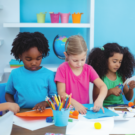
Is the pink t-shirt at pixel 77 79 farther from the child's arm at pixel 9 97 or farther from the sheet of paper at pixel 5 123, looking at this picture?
the sheet of paper at pixel 5 123

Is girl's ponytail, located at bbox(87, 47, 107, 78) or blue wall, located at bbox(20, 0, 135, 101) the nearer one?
girl's ponytail, located at bbox(87, 47, 107, 78)

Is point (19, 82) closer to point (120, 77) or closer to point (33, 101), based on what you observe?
point (33, 101)

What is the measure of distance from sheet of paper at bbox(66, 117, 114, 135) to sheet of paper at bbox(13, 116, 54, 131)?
0.11m

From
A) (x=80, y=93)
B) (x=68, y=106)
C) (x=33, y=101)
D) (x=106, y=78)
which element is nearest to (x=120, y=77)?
(x=106, y=78)

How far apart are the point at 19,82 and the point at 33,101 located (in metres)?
0.14

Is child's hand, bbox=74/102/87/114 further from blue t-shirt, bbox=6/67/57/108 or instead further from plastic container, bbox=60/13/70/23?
plastic container, bbox=60/13/70/23

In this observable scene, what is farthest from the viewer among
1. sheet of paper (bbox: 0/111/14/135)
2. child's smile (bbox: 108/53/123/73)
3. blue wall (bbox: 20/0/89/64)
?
blue wall (bbox: 20/0/89/64)

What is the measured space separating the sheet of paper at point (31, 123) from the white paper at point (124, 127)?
296 mm

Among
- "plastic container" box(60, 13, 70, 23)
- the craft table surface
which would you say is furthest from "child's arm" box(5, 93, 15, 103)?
"plastic container" box(60, 13, 70, 23)

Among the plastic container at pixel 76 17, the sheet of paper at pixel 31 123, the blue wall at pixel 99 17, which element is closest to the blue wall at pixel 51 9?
the blue wall at pixel 99 17

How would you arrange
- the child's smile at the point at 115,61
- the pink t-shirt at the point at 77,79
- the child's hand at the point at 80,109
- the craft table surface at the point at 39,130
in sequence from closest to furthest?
1. the craft table surface at the point at 39,130
2. the child's hand at the point at 80,109
3. the pink t-shirt at the point at 77,79
4. the child's smile at the point at 115,61

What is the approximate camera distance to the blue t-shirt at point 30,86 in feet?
4.06

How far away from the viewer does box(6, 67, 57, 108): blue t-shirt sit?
48.7 inches

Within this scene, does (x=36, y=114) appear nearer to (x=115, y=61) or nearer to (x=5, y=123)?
(x=5, y=123)
